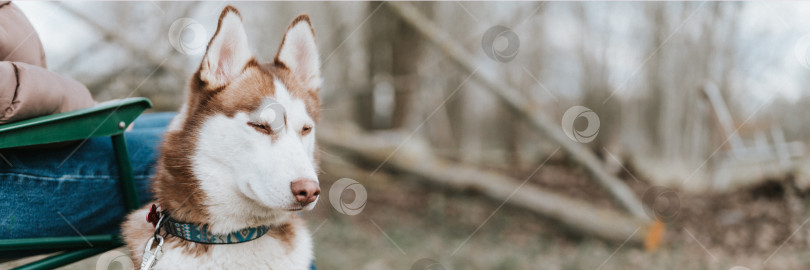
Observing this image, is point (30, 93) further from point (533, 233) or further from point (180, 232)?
point (533, 233)

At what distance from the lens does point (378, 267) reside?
17.8 feet

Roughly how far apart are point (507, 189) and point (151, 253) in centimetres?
608

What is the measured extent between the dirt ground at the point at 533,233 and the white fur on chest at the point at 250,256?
3.24 m

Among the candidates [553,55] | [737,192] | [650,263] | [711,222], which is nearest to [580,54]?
[553,55]

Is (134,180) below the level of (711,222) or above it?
below

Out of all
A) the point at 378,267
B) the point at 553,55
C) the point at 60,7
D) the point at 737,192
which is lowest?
the point at 378,267

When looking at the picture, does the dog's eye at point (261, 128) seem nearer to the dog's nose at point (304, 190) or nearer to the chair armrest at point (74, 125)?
the dog's nose at point (304, 190)

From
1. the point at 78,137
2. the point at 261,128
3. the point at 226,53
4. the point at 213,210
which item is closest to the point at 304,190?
the point at 261,128

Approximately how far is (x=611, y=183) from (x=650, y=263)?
4.70 ft

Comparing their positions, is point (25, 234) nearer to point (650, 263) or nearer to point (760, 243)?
point (650, 263)

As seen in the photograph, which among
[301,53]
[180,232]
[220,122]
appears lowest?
[180,232]

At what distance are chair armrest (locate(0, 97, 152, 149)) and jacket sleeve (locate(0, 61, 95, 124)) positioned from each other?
37 mm

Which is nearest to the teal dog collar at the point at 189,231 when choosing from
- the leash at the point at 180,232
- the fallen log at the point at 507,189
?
the leash at the point at 180,232

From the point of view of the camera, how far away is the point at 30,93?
71.9 inches
